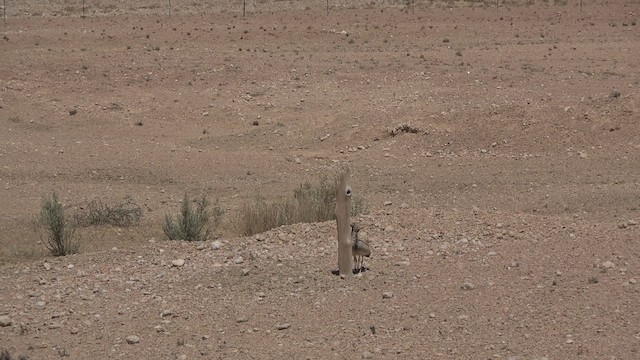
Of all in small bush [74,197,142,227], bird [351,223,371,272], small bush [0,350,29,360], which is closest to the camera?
small bush [0,350,29,360]

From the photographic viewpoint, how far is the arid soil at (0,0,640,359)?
8.08 metres

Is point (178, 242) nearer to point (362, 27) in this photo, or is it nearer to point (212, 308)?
point (212, 308)

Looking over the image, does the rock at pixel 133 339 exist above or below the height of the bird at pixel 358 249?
below

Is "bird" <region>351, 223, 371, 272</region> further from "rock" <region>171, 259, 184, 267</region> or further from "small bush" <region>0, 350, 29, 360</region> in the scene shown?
"small bush" <region>0, 350, 29, 360</region>

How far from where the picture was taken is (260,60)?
934 inches

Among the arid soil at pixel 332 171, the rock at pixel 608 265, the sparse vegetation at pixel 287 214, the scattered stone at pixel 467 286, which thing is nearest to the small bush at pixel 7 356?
the arid soil at pixel 332 171

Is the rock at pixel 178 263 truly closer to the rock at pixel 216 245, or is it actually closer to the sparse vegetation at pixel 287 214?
the rock at pixel 216 245

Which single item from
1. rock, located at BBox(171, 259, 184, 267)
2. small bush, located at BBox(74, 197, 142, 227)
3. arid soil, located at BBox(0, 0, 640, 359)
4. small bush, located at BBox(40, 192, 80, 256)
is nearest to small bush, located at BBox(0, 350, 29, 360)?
arid soil, located at BBox(0, 0, 640, 359)

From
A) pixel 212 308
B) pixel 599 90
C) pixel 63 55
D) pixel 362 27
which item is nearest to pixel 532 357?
pixel 212 308

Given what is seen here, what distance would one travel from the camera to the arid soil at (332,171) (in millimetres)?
8078

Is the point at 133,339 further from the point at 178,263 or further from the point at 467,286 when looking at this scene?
the point at 467,286

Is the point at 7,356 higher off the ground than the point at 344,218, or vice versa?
the point at 344,218

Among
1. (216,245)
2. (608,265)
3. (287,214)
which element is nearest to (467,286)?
(608,265)

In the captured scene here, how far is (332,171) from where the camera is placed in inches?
635
